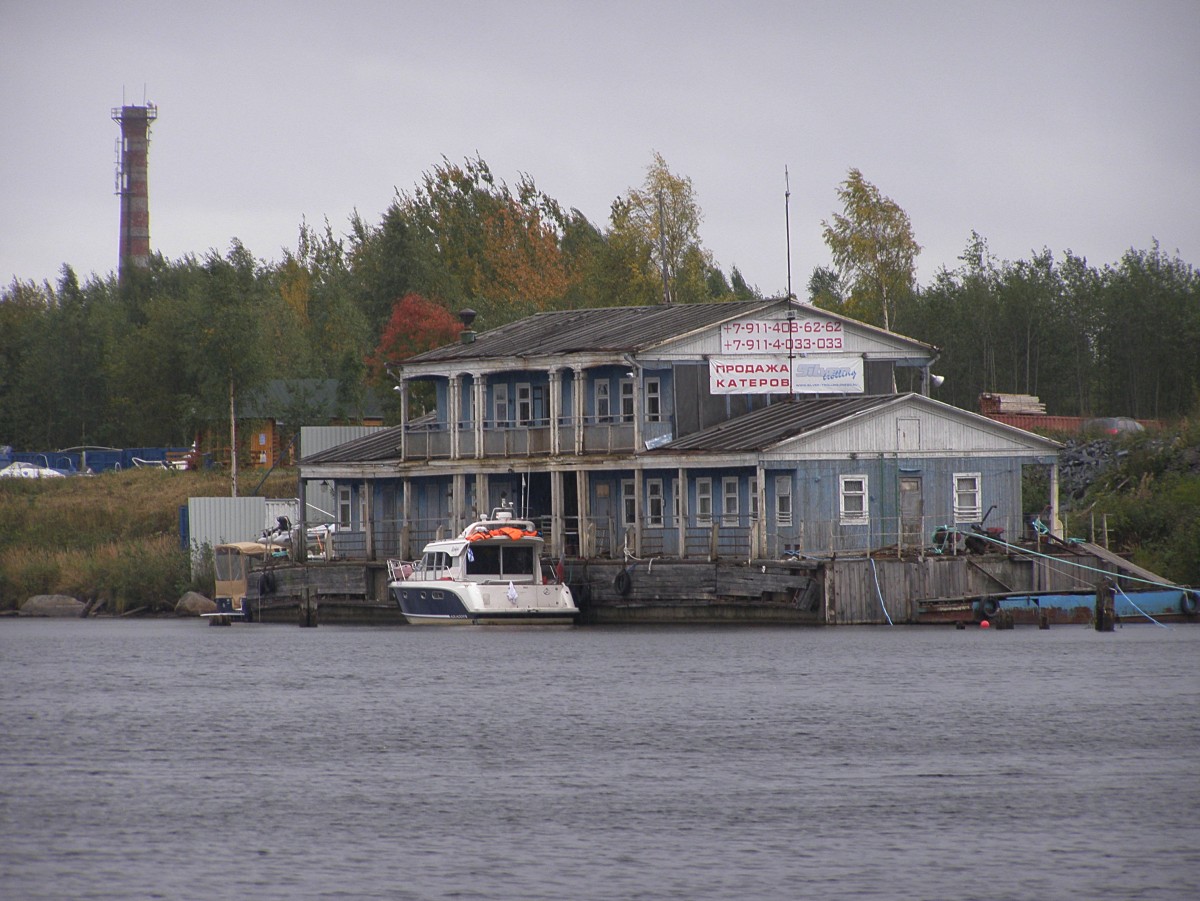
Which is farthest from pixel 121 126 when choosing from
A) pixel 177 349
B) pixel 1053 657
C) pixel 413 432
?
pixel 1053 657

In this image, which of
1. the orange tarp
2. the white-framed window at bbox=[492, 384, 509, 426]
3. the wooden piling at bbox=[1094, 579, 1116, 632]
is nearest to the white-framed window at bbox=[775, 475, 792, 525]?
the orange tarp

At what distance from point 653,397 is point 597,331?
4.53m

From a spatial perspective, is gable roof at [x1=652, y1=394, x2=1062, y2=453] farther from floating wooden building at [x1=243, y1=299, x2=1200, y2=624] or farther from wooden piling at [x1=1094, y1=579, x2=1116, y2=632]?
wooden piling at [x1=1094, y1=579, x2=1116, y2=632]

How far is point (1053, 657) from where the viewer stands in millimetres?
48219

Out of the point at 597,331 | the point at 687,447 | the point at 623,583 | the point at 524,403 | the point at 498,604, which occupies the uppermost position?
the point at 597,331

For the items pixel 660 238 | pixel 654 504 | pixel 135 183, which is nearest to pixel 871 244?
pixel 660 238

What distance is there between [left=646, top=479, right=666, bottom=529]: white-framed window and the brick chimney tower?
78068 millimetres

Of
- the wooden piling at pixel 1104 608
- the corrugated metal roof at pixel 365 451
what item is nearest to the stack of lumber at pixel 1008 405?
the corrugated metal roof at pixel 365 451

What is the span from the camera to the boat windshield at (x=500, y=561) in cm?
5962

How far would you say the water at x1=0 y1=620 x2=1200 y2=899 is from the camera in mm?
24125

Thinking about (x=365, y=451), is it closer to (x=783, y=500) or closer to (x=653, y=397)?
(x=653, y=397)

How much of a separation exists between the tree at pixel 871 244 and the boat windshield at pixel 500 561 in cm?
3529

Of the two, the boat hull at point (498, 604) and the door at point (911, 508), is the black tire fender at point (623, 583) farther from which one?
the door at point (911, 508)

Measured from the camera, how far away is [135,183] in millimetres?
135375
